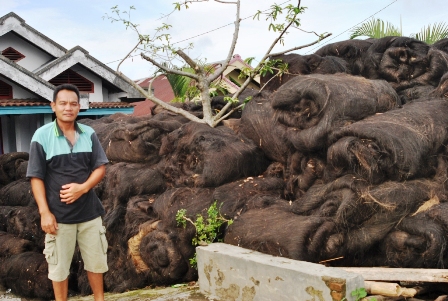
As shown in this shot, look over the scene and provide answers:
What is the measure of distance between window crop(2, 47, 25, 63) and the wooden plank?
15.6 meters

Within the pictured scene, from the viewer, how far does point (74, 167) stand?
475 centimetres

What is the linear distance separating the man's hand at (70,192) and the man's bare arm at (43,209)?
0.15m

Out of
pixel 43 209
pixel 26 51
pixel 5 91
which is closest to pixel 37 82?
pixel 5 91

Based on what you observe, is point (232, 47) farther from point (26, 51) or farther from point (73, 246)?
point (26, 51)

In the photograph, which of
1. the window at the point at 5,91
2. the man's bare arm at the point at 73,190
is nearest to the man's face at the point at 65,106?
the man's bare arm at the point at 73,190

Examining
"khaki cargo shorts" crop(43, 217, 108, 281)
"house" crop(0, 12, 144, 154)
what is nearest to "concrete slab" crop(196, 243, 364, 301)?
"khaki cargo shorts" crop(43, 217, 108, 281)

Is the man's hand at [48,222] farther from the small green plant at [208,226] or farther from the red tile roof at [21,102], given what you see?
the red tile roof at [21,102]

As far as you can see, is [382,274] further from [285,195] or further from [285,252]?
[285,195]

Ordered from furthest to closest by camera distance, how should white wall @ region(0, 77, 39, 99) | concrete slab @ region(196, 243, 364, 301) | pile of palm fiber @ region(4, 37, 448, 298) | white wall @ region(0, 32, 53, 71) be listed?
white wall @ region(0, 32, 53, 71) → white wall @ region(0, 77, 39, 99) → pile of palm fiber @ region(4, 37, 448, 298) → concrete slab @ region(196, 243, 364, 301)

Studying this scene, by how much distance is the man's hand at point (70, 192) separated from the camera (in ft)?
15.2

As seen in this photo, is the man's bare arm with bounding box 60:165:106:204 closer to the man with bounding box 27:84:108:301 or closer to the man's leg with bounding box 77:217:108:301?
the man with bounding box 27:84:108:301

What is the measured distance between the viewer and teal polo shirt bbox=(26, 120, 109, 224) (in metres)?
4.65

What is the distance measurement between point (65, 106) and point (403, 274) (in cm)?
316

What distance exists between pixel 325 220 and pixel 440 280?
1.17m
